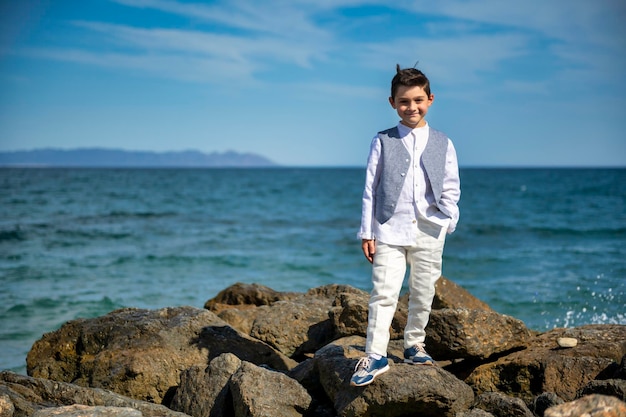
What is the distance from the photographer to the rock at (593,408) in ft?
10.4

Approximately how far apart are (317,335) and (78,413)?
2761 millimetres

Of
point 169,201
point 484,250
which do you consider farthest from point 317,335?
point 169,201

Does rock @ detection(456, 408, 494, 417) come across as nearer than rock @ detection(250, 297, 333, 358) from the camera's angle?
Yes

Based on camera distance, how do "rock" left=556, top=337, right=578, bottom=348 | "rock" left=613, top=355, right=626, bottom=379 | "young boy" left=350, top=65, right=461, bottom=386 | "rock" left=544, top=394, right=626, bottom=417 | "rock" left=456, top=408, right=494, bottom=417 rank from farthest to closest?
"rock" left=556, top=337, right=578, bottom=348 → "rock" left=613, top=355, right=626, bottom=379 → "young boy" left=350, top=65, right=461, bottom=386 → "rock" left=456, top=408, right=494, bottom=417 → "rock" left=544, top=394, right=626, bottom=417

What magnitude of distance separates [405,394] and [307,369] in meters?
1.06

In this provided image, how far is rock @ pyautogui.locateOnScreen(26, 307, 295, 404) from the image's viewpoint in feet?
17.6

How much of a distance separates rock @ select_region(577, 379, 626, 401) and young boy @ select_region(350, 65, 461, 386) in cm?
116

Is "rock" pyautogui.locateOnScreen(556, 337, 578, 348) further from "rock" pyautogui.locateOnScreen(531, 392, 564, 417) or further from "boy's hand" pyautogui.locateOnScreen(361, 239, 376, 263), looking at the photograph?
"boy's hand" pyautogui.locateOnScreen(361, 239, 376, 263)

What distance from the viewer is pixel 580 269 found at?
14.1m

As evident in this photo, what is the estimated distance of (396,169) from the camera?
4.33 m

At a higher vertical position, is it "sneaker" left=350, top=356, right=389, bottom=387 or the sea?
"sneaker" left=350, top=356, right=389, bottom=387

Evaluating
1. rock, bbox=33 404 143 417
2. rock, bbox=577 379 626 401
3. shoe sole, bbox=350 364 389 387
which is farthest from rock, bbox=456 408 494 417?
rock, bbox=33 404 143 417

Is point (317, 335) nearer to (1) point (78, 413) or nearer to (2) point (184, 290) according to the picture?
(1) point (78, 413)

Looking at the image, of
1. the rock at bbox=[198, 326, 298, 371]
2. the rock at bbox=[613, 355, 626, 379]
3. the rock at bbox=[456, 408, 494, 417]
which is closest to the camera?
the rock at bbox=[456, 408, 494, 417]
